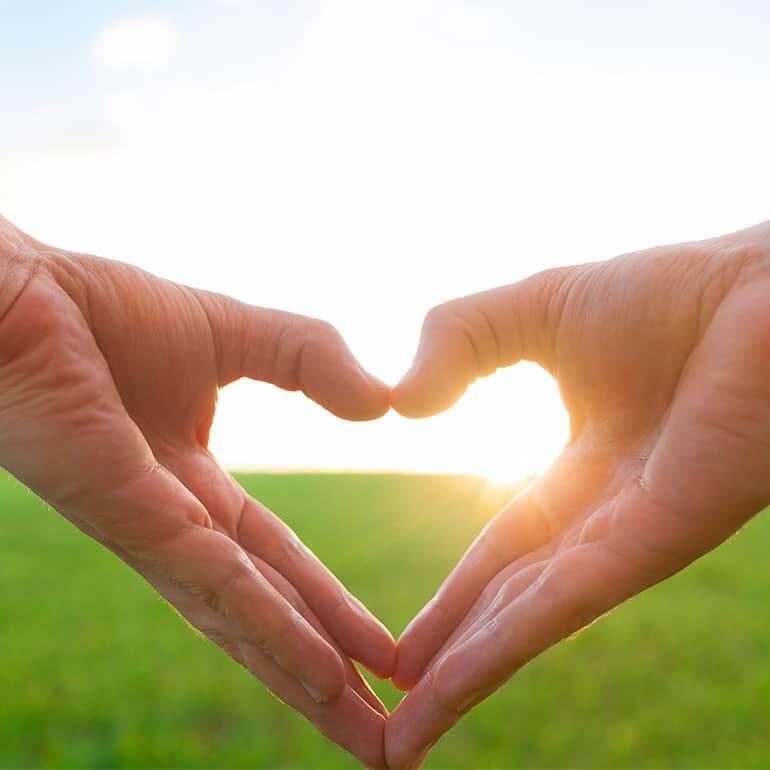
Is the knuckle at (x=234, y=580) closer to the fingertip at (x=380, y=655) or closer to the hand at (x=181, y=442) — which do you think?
the hand at (x=181, y=442)

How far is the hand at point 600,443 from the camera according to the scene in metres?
2.33

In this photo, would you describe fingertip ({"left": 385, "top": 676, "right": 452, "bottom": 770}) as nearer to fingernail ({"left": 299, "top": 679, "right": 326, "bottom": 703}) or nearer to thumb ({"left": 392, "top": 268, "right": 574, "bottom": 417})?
fingernail ({"left": 299, "top": 679, "right": 326, "bottom": 703})

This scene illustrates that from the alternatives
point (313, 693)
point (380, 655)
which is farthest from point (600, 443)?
point (313, 693)

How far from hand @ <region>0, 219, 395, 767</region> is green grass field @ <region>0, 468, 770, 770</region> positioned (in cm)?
243

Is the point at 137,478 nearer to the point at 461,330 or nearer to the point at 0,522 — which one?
the point at 461,330

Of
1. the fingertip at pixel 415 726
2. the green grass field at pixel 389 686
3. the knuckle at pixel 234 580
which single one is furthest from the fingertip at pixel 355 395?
the green grass field at pixel 389 686

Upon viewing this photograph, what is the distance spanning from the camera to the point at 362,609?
294 cm

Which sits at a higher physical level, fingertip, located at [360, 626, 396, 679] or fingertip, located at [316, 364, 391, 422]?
fingertip, located at [316, 364, 391, 422]

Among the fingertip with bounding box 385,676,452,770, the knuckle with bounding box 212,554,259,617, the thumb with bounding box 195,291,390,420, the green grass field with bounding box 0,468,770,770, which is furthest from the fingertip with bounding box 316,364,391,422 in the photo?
the green grass field with bounding box 0,468,770,770

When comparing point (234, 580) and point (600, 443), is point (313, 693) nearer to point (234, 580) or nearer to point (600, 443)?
point (234, 580)

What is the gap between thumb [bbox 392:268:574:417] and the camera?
9.62 ft

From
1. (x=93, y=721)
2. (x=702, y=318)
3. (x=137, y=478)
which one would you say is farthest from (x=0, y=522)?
(x=702, y=318)

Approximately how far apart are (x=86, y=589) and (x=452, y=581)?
6506mm

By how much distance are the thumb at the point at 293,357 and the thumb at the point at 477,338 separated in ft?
0.45
